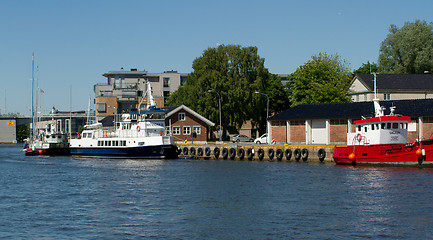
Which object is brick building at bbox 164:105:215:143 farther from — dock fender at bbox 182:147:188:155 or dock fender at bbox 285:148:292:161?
dock fender at bbox 285:148:292:161

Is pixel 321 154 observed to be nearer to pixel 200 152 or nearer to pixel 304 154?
pixel 304 154

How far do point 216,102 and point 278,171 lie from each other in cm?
4577

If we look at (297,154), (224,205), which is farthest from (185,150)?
(224,205)

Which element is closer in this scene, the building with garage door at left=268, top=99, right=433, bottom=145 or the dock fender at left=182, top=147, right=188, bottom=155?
the building with garage door at left=268, top=99, right=433, bottom=145

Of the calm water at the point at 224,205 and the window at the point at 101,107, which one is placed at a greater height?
the window at the point at 101,107

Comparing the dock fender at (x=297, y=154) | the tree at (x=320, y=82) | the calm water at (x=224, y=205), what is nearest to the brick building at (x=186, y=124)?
the tree at (x=320, y=82)

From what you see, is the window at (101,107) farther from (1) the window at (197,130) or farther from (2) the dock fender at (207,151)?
(2) the dock fender at (207,151)

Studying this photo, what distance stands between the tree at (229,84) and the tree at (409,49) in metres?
31.1

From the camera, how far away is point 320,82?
317ft

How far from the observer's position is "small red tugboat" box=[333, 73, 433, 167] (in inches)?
1930

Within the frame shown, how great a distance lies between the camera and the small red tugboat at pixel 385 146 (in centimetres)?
4903

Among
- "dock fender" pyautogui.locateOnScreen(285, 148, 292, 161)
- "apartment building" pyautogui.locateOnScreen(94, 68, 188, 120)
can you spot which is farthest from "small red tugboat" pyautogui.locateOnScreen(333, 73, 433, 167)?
"apartment building" pyautogui.locateOnScreen(94, 68, 188, 120)

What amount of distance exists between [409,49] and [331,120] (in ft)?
159

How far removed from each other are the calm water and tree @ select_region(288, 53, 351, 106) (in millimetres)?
42395
